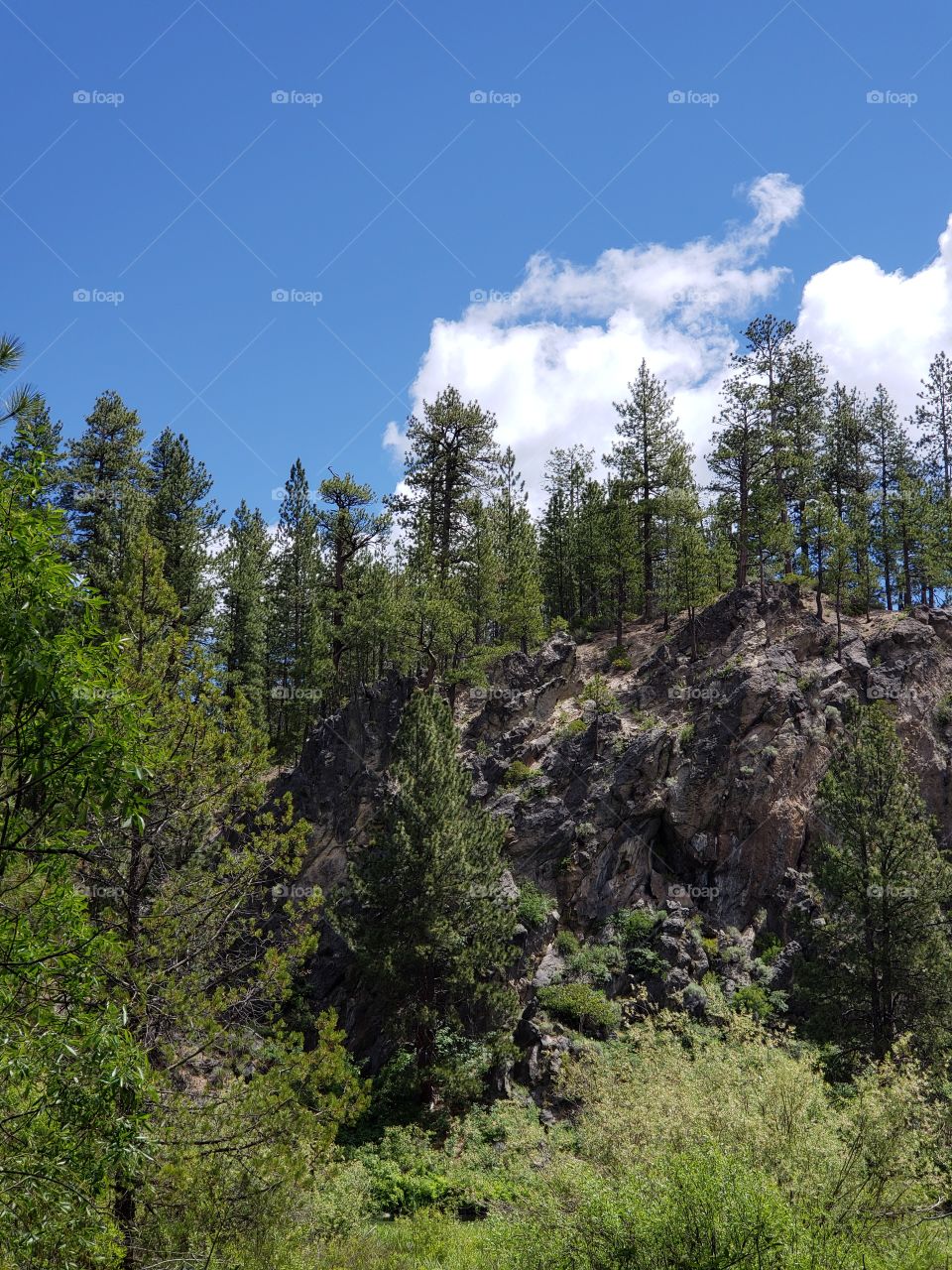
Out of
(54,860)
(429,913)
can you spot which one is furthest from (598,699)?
(54,860)

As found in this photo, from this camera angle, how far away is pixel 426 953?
2606 cm

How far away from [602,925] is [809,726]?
1219 centimetres

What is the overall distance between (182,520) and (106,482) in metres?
4.16

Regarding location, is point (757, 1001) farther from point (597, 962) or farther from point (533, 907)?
point (533, 907)

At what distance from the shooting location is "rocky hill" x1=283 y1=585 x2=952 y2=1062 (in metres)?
31.4

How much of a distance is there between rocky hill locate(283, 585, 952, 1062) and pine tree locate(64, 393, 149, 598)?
43.7ft

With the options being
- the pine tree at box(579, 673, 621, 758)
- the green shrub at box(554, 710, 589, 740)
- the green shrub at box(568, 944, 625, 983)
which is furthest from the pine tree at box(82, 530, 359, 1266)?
the pine tree at box(579, 673, 621, 758)

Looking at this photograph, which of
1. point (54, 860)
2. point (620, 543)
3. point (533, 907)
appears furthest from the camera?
point (620, 543)

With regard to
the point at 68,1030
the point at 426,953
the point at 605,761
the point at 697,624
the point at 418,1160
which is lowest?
the point at 418,1160

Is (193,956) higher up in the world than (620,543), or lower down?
lower down

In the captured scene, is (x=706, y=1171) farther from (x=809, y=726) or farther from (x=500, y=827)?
(x=809, y=726)

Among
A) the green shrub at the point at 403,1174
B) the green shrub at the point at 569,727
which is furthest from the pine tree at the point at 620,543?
the green shrub at the point at 403,1174

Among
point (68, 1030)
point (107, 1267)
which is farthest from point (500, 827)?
point (68, 1030)

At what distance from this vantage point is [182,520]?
4312 centimetres
